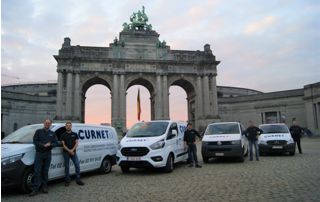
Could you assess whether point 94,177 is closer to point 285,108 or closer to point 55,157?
point 55,157

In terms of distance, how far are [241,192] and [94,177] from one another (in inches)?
228

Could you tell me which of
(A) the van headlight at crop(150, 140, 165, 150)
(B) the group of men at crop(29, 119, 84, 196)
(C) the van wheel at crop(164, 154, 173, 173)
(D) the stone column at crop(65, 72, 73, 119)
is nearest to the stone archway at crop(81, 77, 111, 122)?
(D) the stone column at crop(65, 72, 73, 119)

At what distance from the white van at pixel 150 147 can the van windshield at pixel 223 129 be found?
2814 mm

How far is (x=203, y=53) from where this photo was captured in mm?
50031

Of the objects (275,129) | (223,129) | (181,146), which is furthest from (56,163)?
(275,129)

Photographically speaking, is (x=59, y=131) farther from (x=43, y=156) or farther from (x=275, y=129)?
(x=275, y=129)

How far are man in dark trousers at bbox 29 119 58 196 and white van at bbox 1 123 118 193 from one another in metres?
0.29

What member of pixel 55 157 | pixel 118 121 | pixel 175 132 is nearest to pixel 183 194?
pixel 55 157

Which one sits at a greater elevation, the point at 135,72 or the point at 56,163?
the point at 135,72

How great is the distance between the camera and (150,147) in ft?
37.3

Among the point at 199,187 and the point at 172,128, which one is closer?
the point at 199,187

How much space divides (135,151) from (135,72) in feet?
120

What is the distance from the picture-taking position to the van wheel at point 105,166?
12500 millimetres

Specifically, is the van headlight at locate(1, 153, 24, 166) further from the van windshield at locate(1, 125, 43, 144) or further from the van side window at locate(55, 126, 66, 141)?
the van side window at locate(55, 126, 66, 141)
